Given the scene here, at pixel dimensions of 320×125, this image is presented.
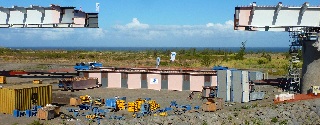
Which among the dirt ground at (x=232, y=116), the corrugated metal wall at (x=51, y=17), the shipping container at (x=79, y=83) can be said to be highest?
the corrugated metal wall at (x=51, y=17)

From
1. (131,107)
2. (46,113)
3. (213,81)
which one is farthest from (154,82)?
(46,113)

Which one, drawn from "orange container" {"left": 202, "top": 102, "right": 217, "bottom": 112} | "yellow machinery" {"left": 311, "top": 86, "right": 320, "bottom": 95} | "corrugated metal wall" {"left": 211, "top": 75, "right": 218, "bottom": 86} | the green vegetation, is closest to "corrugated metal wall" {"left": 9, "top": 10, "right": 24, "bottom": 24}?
"corrugated metal wall" {"left": 211, "top": 75, "right": 218, "bottom": 86}

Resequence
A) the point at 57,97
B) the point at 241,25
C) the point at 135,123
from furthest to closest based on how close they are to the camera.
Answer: the point at 57,97 → the point at 241,25 → the point at 135,123

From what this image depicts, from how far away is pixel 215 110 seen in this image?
2781cm

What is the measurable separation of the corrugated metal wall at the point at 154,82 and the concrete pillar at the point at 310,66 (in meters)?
14.5

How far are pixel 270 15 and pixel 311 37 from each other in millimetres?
4006

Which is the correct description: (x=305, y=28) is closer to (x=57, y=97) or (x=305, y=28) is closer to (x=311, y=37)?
(x=311, y=37)

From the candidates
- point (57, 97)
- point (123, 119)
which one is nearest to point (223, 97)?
point (123, 119)

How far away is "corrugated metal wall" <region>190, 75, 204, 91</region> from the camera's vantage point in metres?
39.2

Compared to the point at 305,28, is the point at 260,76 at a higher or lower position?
lower

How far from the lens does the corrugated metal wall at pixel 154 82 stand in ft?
133

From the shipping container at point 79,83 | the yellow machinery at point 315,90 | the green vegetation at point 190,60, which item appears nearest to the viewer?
the yellow machinery at point 315,90

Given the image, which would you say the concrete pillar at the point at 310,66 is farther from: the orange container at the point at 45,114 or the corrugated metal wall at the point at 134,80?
the orange container at the point at 45,114

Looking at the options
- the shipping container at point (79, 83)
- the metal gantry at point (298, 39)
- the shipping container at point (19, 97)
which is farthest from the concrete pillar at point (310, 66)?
the shipping container at point (19, 97)
